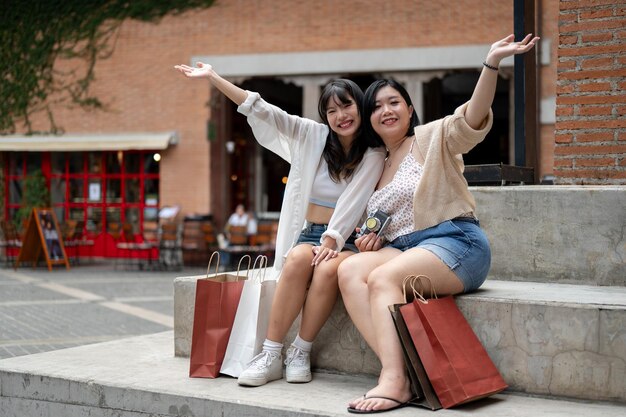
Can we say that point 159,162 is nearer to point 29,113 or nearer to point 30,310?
point 29,113

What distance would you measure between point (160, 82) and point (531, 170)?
12627mm

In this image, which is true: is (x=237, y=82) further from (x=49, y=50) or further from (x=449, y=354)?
(x=449, y=354)

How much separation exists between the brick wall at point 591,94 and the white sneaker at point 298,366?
2.30 meters

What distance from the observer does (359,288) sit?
3.65 metres

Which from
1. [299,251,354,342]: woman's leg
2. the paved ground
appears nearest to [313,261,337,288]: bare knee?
[299,251,354,342]: woman's leg

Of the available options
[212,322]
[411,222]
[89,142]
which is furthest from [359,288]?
[89,142]

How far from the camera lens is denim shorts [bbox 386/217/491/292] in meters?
3.67

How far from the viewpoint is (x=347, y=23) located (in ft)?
51.8

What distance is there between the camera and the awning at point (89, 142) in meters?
16.7

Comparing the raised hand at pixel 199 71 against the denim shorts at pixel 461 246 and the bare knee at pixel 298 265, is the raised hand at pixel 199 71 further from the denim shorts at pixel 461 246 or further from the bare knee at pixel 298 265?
the denim shorts at pixel 461 246

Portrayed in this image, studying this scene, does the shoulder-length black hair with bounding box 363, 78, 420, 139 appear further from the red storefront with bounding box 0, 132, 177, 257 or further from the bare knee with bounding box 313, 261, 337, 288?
the red storefront with bounding box 0, 132, 177, 257

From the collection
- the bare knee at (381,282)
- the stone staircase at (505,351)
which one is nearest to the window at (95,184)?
the stone staircase at (505,351)

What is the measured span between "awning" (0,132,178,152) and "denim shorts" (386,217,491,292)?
1324cm

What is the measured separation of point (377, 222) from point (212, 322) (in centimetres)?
94
